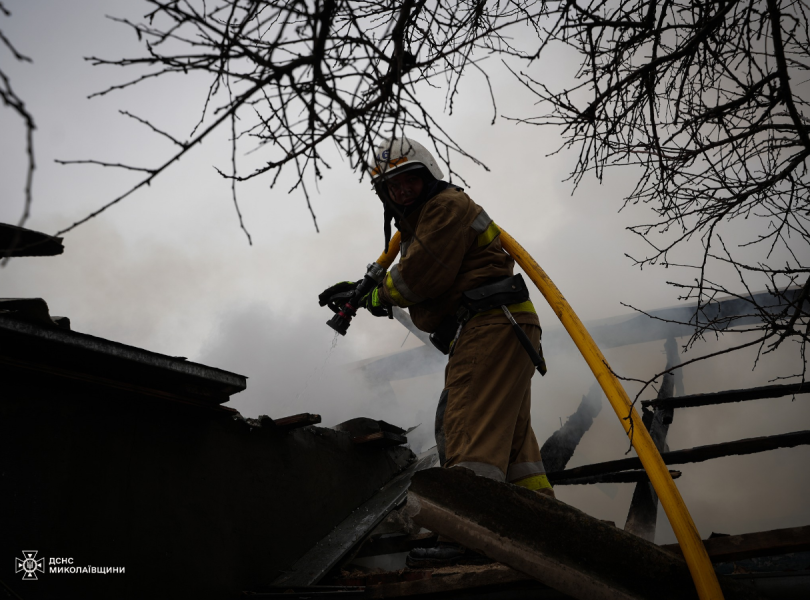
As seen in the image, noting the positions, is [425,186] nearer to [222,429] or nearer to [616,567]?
[222,429]

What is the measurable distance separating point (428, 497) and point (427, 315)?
4.73 feet

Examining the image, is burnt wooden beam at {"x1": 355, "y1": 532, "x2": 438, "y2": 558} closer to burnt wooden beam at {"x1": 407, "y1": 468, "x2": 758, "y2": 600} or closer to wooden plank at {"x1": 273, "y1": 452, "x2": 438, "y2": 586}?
wooden plank at {"x1": 273, "y1": 452, "x2": 438, "y2": 586}

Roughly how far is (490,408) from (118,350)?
5.92 feet

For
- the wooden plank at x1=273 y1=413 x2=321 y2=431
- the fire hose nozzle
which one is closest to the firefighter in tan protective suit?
the fire hose nozzle

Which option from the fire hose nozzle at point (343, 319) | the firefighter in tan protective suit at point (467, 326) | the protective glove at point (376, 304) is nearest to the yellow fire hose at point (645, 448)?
the firefighter in tan protective suit at point (467, 326)

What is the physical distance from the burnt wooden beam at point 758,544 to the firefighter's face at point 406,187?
2292 mm

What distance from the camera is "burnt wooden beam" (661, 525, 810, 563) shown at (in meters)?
1.96

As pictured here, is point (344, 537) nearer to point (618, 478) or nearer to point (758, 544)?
point (618, 478)

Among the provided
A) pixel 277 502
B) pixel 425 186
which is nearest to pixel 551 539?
pixel 277 502

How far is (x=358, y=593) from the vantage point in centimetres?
252

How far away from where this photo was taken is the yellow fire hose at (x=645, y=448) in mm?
1928

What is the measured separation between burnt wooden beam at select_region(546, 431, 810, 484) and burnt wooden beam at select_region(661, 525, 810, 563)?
1.18 meters

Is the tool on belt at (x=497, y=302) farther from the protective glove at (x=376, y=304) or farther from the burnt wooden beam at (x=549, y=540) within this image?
the burnt wooden beam at (x=549, y=540)

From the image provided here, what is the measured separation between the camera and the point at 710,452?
3.36m
